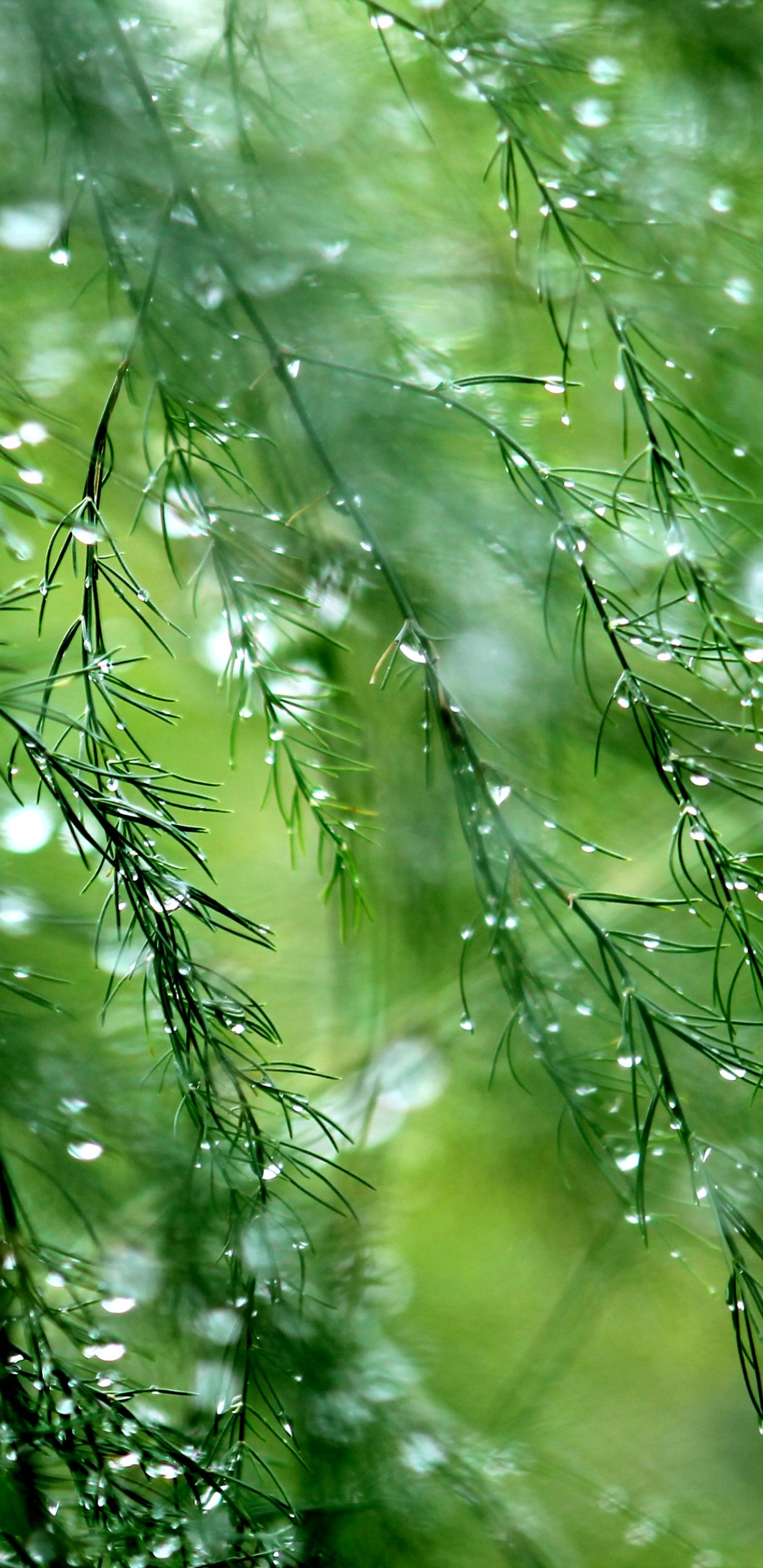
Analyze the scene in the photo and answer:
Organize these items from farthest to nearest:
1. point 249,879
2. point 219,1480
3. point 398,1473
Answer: point 249,879 < point 398,1473 < point 219,1480

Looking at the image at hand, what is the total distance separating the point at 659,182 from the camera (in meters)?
0.87

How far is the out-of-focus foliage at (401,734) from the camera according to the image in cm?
68

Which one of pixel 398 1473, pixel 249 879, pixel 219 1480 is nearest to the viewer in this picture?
pixel 219 1480

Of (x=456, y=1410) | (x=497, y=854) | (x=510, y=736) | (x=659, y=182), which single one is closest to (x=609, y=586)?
(x=510, y=736)

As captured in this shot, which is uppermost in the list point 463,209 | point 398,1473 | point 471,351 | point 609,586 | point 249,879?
point 463,209

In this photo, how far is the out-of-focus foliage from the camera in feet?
2.23

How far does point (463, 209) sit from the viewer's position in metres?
0.87

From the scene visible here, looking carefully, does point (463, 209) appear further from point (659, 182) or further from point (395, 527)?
point (395, 527)

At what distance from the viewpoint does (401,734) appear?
0.82m

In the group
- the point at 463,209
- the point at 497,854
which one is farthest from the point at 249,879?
the point at 463,209

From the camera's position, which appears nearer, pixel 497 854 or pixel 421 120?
pixel 497 854

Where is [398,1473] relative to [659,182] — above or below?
below

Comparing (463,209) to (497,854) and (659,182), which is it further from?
(497,854)

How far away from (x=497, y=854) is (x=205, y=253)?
1.45 feet
